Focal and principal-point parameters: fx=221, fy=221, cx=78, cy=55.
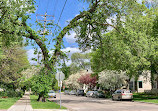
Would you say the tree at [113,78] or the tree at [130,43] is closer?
the tree at [130,43]

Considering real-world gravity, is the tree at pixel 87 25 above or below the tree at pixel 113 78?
above

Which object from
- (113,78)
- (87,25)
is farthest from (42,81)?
(113,78)

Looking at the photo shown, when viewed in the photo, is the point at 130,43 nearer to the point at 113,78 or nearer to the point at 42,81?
the point at 42,81

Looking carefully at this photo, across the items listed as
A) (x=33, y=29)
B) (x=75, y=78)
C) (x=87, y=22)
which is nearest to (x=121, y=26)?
(x=87, y=22)

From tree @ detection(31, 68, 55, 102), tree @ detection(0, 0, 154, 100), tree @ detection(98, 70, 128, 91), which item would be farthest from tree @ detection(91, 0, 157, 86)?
tree @ detection(98, 70, 128, 91)

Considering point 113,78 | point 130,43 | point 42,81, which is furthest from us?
point 113,78

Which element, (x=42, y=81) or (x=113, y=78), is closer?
(x=42, y=81)

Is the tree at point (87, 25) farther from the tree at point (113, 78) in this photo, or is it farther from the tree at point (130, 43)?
the tree at point (113, 78)

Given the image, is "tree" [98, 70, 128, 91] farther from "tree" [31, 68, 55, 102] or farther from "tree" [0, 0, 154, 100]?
"tree" [31, 68, 55, 102]

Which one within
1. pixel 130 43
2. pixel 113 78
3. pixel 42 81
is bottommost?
pixel 42 81

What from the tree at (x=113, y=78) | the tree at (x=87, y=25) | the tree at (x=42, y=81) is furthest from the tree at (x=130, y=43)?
the tree at (x=113, y=78)

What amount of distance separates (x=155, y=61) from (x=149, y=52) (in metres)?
2.39

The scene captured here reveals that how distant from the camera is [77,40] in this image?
26094 millimetres

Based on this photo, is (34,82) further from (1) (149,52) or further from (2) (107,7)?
(1) (149,52)
